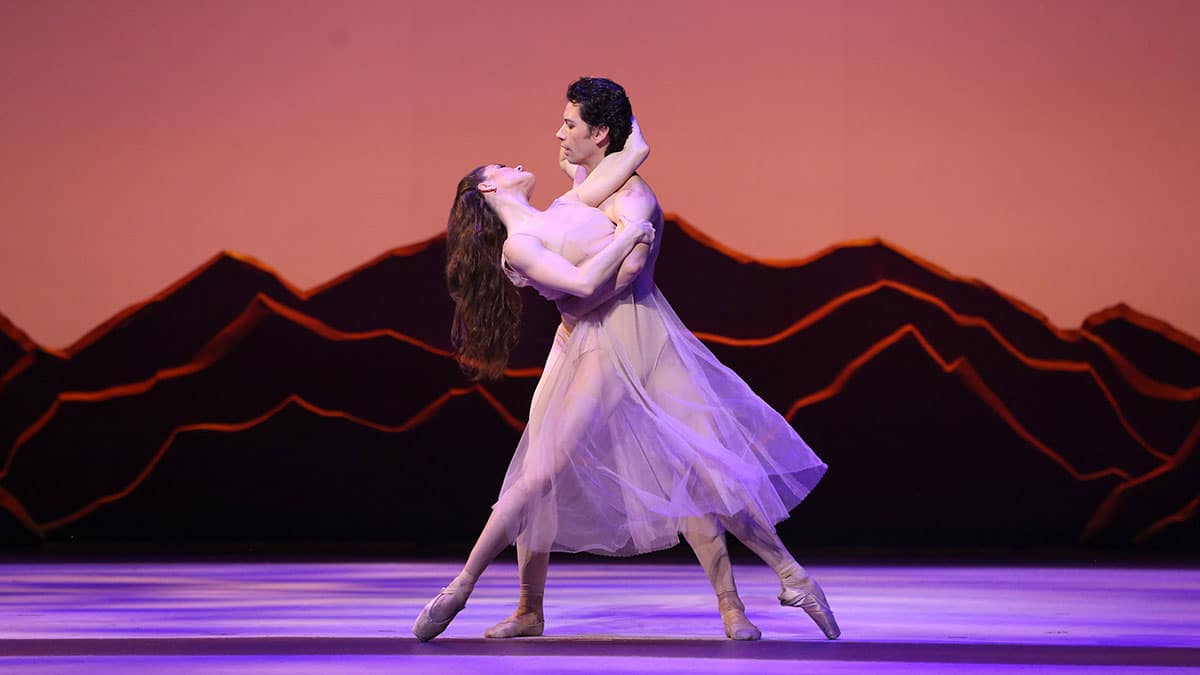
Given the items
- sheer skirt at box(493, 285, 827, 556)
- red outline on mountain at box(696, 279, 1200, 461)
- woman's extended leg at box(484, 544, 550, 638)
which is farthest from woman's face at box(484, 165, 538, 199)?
red outline on mountain at box(696, 279, 1200, 461)

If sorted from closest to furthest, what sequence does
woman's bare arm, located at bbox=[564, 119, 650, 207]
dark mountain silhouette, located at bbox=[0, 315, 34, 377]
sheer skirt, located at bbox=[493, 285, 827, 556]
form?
sheer skirt, located at bbox=[493, 285, 827, 556], woman's bare arm, located at bbox=[564, 119, 650, 207], dark mountain silhouette, located at bbox=[0, 315, 34, 377]

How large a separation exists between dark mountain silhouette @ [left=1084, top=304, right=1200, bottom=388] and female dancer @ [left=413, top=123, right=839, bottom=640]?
139 inches

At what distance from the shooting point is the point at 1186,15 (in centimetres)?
666

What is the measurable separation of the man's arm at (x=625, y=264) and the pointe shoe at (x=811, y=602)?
73 cm

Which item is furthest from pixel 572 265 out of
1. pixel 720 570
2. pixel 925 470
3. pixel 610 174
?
pixel 925 470

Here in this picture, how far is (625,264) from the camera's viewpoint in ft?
11.0

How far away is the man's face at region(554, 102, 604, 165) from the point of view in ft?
11.6

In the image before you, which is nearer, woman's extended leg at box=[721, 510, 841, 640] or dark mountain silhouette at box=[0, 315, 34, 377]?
woman's extended leg at box=[721, 510, 841, 640]

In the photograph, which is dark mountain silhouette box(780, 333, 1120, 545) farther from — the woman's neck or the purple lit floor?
the woman's neck

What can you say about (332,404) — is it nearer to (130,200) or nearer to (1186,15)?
(130,200)

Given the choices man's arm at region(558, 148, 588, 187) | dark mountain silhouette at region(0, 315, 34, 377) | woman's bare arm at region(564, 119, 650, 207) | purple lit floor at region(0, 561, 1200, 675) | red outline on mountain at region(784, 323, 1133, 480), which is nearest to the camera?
purple lit floor at region(0, 561, 1200, 675)

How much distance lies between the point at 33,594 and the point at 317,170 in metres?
2.56

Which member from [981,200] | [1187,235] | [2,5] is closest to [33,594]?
[2,5]

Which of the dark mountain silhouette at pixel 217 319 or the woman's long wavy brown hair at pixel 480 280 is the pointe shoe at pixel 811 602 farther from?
the dark mountain silhouette at pixel 217 319
